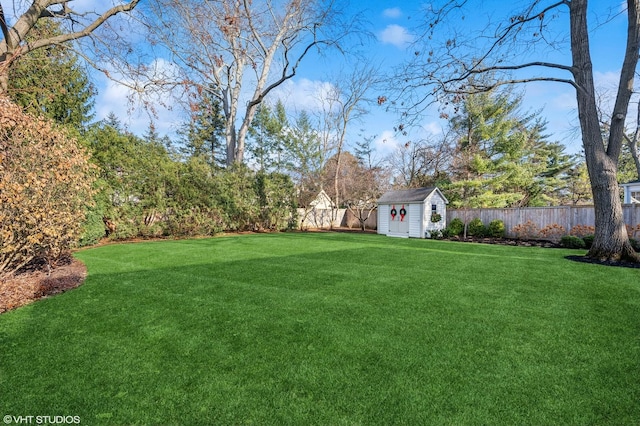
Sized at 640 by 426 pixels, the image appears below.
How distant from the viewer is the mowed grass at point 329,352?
5.61 feet

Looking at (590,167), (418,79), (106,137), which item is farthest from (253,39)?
(590,167)

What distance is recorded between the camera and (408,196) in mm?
13695

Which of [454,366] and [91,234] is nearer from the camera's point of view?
[454,366]

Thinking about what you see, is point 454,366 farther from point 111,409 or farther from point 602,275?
point 602,275

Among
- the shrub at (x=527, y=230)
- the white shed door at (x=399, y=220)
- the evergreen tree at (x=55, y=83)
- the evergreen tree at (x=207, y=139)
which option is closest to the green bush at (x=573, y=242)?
the shrub at (x=527, y=230)

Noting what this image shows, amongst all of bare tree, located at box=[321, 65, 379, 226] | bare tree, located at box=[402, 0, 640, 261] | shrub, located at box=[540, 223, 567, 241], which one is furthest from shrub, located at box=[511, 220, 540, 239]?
bare tree, located at box=[321, 65, 379, 226]

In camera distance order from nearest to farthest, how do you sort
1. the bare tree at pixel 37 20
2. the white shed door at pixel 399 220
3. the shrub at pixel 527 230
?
the bare tree at pixel 37 20, the shrub at pixel 527 230, the white shed door at pixel 399 220

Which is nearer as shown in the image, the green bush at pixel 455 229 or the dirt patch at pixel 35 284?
the dirt patch at pixel 35 284

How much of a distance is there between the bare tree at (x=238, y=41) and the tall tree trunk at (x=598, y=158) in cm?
792

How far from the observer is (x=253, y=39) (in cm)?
1410

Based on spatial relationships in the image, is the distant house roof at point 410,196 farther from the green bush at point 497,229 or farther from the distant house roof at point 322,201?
the distant house roof at point 322,201

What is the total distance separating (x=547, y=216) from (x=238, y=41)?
15.5 meters

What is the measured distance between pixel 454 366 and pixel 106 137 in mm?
12266

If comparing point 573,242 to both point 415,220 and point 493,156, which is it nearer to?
point 415,220
